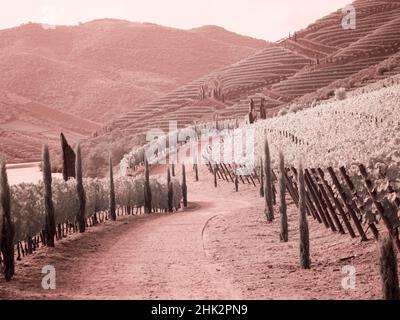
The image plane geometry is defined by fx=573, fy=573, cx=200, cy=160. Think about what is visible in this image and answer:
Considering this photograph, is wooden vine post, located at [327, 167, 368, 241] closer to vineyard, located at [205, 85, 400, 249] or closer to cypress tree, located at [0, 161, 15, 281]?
vineyard, located at [205, 85, 400, 249]

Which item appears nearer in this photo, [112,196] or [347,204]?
[347,204]

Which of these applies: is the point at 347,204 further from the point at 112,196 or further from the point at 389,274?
the point at 112,196

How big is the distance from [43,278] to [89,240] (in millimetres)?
6919

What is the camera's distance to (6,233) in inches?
536

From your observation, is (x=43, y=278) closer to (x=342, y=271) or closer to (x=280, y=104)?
(x=342, y=271)

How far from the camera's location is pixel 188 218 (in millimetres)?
26891

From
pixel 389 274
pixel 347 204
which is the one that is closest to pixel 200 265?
pixel 347 204

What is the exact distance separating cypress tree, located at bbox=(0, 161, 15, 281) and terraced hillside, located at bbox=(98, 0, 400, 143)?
197ft

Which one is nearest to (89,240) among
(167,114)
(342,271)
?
(342,271)

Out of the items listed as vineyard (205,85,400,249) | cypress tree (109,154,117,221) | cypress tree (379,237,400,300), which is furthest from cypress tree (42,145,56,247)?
cypress tree (379,237,400,300)

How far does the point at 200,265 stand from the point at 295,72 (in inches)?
3866

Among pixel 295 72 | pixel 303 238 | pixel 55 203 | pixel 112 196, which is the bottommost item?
pixel 303 238
